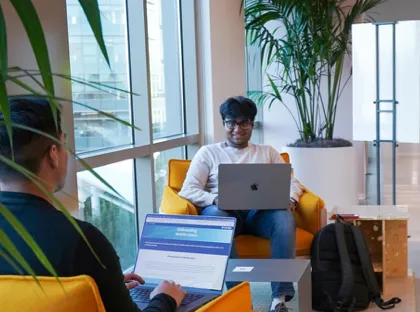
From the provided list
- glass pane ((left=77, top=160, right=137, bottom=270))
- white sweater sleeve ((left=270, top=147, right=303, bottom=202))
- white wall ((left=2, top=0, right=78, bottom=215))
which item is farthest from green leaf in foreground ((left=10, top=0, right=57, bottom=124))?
white sweater sleeve ((left=270, top=147, right=303, bottom=202))

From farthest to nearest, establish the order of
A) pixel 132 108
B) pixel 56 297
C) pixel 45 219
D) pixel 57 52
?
pixel 132 108 → pixel 57 52 → pixel 45 219 → pixel 56 297

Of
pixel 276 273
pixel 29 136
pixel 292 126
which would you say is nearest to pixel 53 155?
pixel 29 136

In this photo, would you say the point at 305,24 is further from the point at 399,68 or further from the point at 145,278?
the point at 145,278

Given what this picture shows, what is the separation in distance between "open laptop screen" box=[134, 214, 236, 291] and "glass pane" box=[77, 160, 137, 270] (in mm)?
1317

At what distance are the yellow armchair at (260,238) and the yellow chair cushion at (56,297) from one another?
7.58 ft

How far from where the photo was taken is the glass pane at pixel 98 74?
3348 mm

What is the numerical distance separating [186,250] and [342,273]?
5.04 feet

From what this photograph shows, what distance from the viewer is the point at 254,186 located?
11.1 ft

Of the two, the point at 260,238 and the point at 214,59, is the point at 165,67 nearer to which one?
the point at 214,59

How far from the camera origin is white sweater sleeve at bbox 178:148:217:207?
11.9 feet

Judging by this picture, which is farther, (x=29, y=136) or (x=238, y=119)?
(x=238, y=119)

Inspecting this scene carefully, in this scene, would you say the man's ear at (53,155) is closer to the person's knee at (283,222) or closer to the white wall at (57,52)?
the white wall at (57,52)

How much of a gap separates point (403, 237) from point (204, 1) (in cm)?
237

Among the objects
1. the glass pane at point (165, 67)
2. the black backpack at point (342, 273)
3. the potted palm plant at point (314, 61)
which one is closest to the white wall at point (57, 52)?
the black backpack at point (342, 273)
